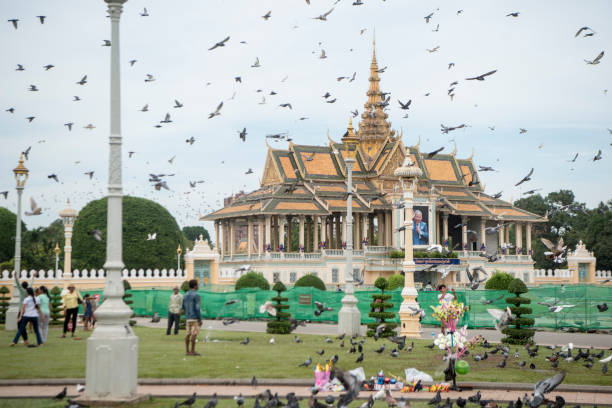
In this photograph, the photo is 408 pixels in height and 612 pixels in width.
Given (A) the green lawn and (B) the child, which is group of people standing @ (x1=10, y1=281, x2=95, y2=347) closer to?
(A) the green lawn

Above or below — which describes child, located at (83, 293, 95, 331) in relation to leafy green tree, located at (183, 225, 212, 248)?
below

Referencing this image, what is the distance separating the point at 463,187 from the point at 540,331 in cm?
5168

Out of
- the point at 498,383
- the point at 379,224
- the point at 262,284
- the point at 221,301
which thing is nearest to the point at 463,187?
the point at 379,224

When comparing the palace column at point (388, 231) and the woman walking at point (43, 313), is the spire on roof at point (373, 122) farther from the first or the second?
the woman walking at point (43, 313)

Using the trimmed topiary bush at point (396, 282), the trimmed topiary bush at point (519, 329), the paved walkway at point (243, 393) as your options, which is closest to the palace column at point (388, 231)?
the trimmed topiary bush at point (396, 282)

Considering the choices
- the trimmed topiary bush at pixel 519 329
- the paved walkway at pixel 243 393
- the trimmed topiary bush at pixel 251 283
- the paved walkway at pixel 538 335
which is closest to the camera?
the paved walkway at pixel 243 393

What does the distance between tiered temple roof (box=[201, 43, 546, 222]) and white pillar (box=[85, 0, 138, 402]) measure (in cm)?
5335

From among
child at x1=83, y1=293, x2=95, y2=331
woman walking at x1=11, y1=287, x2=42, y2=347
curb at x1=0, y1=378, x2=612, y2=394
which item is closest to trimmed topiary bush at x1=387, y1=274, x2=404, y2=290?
child at x1=83, y1=293, x2=95, y2=331

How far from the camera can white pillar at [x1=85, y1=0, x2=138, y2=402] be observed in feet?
38.1

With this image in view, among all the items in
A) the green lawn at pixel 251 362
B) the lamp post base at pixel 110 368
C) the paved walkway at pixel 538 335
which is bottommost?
the paved walkway at pixel 538 335

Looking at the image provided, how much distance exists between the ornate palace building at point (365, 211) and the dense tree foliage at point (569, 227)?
7.84 meters

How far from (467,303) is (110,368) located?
22.0 m

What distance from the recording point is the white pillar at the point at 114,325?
11605 millimetres

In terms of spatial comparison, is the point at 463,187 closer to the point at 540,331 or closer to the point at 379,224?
the point at 379,224
